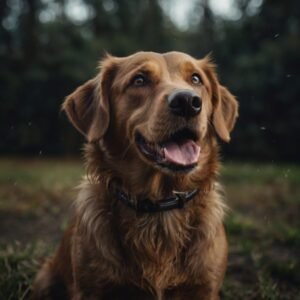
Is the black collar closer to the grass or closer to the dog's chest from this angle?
the dog's chest

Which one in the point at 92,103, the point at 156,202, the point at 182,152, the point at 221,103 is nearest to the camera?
the point at 182,152

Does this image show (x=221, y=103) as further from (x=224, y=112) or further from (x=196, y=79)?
(x=196, y=79)

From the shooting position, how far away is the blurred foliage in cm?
1842

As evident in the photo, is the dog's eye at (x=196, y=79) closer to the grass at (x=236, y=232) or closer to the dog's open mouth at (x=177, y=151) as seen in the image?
the dog's open mouth at (x=177, y=151)

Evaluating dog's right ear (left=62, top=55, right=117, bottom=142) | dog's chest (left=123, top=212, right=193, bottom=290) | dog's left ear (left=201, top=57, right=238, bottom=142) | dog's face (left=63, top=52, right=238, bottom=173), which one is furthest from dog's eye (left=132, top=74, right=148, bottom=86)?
dog's chest (left=123, top=212, right=193, bottom=290)

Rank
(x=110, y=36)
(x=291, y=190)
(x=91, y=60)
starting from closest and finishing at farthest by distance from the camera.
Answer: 1. (x=291, y=190)
2. (x=91, y=60)
3. (x=110, y=36)

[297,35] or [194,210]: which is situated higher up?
[297,35]

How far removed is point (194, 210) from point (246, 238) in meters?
2.73

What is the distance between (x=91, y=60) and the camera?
2269 centimetres

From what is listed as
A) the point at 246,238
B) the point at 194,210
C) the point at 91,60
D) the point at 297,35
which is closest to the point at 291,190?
the point at 246,238

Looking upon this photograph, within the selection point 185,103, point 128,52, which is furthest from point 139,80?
point 128,52

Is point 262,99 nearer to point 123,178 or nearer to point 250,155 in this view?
point 250,155

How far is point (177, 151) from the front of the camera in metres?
3.50

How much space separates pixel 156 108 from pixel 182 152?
1.12 feet
